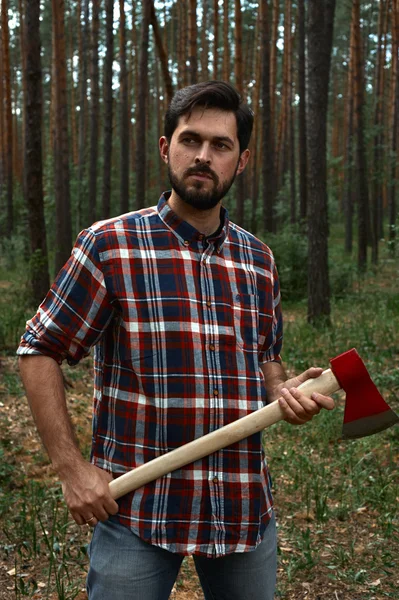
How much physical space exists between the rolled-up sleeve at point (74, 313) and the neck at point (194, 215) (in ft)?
0.99

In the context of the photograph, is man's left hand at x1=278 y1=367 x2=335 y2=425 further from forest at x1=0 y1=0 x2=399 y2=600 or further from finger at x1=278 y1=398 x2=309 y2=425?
forest at x1=0 y1=0 x2=399 y2=600

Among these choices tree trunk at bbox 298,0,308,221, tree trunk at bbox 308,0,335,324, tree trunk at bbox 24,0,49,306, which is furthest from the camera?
tree trunk at bbox 298,0,308,221

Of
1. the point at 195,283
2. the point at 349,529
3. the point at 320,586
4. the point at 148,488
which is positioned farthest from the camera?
the point at 349,529

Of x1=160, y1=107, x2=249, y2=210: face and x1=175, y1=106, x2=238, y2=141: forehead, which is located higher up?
x1=175, y1=106, x2=238, y2=141: forehead

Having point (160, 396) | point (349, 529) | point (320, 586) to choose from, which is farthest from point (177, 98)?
point (349, 529)

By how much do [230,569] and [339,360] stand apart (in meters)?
0.69

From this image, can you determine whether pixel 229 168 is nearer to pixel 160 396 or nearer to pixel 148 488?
pixel 160 396

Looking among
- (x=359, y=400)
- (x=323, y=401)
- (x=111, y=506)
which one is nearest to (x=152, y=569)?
(x=111, y=506)

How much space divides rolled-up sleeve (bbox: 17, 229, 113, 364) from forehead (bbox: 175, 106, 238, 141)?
1.49ft

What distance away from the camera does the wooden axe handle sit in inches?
71.7

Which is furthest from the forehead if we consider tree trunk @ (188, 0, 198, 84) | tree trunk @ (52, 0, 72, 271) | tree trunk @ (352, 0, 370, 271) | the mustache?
tree trunk @ (352, 0, 370, 271)

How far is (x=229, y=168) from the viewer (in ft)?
6.68

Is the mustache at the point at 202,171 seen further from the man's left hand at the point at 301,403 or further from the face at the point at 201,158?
the man's left hand at the point at 301,403

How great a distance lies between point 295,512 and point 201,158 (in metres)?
3.29
